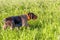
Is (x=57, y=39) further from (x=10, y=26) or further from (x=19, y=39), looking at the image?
(x=10, y=26)

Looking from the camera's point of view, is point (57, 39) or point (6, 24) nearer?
point (57, 39)

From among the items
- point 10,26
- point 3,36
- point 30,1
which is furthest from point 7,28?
point 30,1

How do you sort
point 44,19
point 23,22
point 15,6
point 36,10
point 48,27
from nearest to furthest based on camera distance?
point 48,27 → point 23,22 → point 44,19 → point 36,10 → point 15,6

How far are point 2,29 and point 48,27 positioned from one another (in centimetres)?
126

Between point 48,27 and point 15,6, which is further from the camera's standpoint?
point 15,6

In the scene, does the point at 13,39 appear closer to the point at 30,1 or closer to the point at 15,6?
the point at 15,6

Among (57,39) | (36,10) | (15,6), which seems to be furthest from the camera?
(15,6)

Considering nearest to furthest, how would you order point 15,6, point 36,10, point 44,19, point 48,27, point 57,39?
1. point 57,39
2. point 48,27
3. point 44,19
4. point 36,10
5. point 15,6

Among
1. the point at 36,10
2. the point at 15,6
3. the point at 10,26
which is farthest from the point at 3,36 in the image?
the point at 15,6

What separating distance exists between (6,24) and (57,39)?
1916 mm

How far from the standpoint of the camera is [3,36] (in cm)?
654

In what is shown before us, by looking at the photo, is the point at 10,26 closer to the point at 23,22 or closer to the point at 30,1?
the point at 23,22

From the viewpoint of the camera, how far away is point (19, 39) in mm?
6172

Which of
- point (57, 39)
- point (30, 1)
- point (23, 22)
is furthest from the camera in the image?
point (30, 1)
